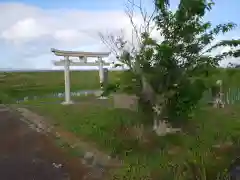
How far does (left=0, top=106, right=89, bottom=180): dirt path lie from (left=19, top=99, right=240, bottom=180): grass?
0.83 meters

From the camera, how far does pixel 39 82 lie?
71.7ft

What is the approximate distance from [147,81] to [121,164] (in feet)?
6.10

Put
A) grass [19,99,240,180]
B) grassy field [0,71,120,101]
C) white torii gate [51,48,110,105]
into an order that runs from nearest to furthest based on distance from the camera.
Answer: grass [19,99,240,180]
white torii gate [51,48,110,105]
grassy field [0,71,120,101]

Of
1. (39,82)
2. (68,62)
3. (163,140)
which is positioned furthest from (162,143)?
(39,82)

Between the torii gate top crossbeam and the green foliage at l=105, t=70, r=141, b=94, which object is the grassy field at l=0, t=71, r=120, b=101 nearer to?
the torii gate top crossbeam

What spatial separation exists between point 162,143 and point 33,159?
2.81m

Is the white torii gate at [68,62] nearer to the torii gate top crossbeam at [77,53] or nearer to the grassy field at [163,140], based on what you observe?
the torii gate top crossbeam at [77,53]

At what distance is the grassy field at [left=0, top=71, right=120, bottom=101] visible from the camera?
2009 centimetres

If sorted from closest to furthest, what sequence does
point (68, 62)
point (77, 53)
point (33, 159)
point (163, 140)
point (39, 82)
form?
point (33, 159)
point (163, 140)
point (68, 62)
point (77, 53)
point (39, 82)

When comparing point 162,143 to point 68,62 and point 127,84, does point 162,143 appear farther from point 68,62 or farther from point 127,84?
point 68,62

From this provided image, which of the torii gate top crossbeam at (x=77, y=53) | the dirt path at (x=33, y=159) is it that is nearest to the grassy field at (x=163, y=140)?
the dirt path at (x=33, y=159)

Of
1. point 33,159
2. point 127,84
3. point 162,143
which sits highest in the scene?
point 127,84

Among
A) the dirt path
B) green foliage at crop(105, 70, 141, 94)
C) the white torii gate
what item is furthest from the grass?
the white torii gate

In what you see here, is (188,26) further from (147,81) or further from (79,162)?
(79,162)
